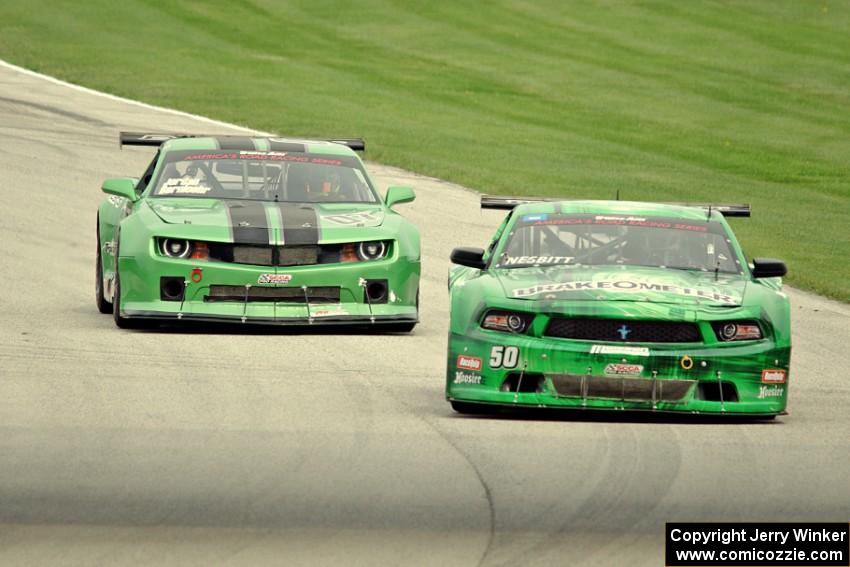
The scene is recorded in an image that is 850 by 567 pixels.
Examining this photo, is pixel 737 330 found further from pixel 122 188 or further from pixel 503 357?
pixel 122 188

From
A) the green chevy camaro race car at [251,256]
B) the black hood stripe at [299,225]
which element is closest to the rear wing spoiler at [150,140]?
the green chevy camaro race car at [251,256]

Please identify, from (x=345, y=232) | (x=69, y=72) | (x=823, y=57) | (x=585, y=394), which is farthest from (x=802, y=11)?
(x=585, y=394)

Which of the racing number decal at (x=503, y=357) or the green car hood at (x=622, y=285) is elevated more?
the green car hood at (x=622, y=285)

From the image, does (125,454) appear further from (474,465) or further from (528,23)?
(528,23)

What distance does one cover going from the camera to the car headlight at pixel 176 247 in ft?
44.6

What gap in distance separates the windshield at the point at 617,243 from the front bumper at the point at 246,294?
2.25 metres

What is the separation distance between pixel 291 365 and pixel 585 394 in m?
2.66

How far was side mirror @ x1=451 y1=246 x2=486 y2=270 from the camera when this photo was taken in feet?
36.9

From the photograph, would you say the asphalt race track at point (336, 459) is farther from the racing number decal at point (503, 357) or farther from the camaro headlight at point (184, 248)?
the camaro headlight at point (184, 248)

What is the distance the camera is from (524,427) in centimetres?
1016

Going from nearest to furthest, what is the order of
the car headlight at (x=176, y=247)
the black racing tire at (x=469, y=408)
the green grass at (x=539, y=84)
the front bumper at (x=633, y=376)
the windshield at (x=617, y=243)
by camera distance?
the front bumper at (x=633, y=376) < the black racing tire at (x=469, y=408) < the windshield at (x=617, y=243) < the car headlight at (x=176, y=247) < the green grass at (x=539, y=84)

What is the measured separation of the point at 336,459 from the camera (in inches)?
358

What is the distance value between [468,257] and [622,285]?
111cm

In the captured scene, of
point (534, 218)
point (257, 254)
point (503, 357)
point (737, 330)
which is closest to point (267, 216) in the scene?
point (257, 254)
